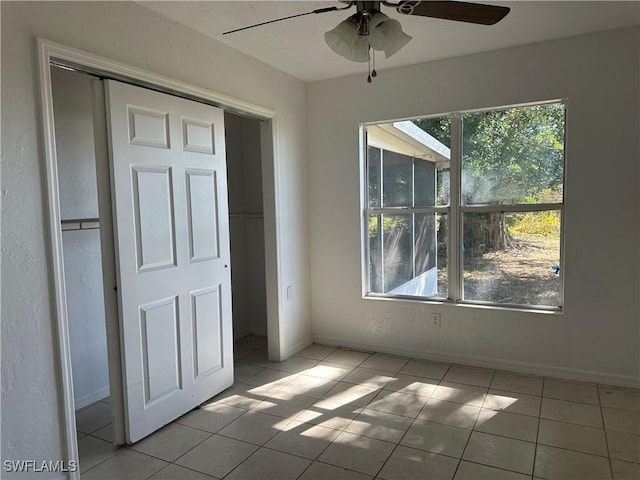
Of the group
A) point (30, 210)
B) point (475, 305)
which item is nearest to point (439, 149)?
point (475, 305)

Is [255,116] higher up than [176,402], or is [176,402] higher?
[255,116]

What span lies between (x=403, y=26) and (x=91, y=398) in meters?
3.25

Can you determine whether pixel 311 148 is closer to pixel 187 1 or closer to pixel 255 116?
pixel 255 116

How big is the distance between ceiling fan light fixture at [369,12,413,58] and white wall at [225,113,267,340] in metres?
2.67

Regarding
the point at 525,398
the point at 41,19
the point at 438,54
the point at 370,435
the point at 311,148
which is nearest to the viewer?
the point at 41,19

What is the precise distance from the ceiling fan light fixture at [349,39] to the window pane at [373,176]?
198cm

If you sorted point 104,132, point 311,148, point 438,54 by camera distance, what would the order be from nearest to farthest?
1. point 104,132
2. point 438,54
3. point 311,148

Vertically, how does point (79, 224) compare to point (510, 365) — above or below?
above

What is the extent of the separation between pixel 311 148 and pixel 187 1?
1793 millimetres

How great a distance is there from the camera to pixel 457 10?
1838 millimetres

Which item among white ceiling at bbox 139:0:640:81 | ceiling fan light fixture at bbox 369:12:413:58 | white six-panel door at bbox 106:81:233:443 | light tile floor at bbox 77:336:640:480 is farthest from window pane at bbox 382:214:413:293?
Result: ceiling fan light fixture at bbox 369:12:413:58

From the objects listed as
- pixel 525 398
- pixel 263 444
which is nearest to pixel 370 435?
pixel 263 444

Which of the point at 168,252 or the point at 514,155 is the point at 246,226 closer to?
the point at 168,252

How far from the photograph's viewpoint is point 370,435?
2461 millimetres
